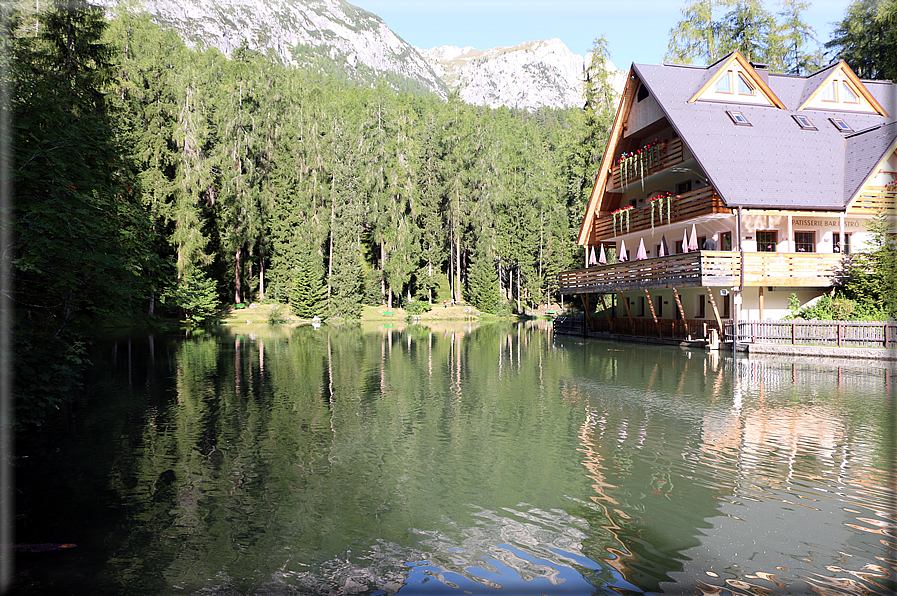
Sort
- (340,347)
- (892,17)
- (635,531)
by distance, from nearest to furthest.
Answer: (635,531) < (340,347) < (892,17)

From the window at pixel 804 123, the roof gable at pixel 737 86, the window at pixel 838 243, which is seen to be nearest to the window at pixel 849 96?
the window at pixel 804 123

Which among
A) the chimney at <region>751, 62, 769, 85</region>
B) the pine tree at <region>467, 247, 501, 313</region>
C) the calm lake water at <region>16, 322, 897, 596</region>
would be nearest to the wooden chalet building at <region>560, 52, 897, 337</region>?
the chimney at <region>751, 62, 769, 85</region>

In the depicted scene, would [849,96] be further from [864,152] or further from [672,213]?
[672,213]

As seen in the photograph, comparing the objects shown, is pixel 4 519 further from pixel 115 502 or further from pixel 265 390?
pixel 265 390

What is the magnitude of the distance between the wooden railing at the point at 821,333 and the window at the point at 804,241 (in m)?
8.16

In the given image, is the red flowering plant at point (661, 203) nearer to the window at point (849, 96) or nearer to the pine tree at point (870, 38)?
the window at point (849, 96)

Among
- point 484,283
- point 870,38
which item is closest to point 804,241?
point 870,38

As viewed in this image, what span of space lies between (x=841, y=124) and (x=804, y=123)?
2713mm

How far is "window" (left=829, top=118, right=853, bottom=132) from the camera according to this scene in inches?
1469

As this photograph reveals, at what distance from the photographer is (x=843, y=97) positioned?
3938 centimetres

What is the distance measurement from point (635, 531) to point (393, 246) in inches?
2671

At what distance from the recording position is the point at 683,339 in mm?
33562

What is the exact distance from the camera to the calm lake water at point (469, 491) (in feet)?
22.6

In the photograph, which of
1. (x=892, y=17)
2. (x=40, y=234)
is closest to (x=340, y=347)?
(x=40, y=234)
